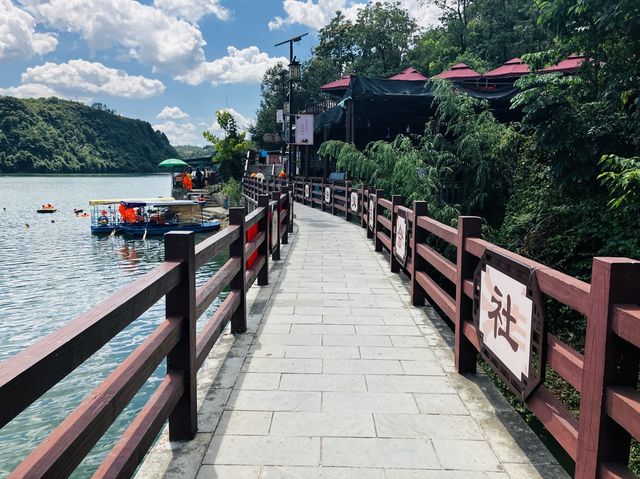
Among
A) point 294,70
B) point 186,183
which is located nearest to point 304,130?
point 294,70

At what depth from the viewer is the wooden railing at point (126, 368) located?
4.99ft

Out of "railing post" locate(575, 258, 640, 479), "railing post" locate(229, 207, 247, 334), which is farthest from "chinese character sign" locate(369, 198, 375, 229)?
"railing post" locate(575, 258, 640, 479)

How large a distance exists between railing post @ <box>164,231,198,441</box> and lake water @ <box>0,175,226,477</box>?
2.29 m

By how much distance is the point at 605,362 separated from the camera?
2.13 m

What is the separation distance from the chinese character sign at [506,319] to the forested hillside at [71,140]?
128 metres

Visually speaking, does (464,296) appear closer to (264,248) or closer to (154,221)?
(264,248)

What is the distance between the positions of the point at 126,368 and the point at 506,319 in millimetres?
2110

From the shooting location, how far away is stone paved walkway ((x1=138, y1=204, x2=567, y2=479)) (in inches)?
115

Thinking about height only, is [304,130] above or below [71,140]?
below

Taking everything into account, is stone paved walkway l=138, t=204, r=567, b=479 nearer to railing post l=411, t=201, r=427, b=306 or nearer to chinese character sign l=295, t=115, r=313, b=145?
railing post l=411, t=201, r=427, b=306

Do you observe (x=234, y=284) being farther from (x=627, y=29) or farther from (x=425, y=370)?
(x=627, y=29)

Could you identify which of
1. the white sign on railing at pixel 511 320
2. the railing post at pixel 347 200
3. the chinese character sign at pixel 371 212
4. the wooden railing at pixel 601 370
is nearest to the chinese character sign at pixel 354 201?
the railing post at pixel 347 200

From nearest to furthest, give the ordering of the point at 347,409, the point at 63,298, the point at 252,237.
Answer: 1. the point at 347,409
2. the point at 252,237
3. the point at 63,298

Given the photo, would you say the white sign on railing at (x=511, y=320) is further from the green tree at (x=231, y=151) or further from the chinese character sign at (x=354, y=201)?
the green tree at (x=231, y=151)
